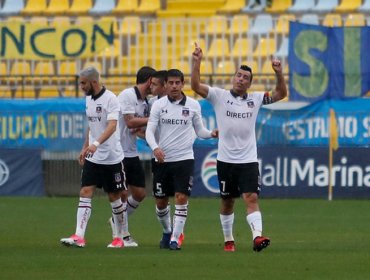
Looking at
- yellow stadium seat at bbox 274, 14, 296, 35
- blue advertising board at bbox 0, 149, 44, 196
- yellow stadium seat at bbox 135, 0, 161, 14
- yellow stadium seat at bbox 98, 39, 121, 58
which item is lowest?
blue advertising board at bbox 0, 149, 44, 196

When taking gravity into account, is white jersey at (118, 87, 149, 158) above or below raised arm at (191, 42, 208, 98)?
below

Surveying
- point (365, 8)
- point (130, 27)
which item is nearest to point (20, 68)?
point (130, 27)

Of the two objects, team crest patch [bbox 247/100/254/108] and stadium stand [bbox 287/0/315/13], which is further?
stadium stand [bbox 287/0/315/13]

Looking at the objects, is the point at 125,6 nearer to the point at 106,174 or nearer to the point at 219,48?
the point at 219,48

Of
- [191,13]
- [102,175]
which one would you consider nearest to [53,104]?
[191,13]

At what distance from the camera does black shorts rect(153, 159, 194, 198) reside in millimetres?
15609

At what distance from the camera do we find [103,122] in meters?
15.9

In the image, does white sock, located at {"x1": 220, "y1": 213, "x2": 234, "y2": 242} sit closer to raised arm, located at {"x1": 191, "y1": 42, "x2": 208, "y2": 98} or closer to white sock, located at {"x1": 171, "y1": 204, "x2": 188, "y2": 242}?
white sock, located at {"x1": 171, "y1": 204, "x2": 188, "y2": 242}

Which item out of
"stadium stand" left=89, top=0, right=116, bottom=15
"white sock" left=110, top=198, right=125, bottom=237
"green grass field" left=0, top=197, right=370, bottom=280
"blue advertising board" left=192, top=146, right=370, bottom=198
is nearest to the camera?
"green grass field" left=0, top=197, right=370, bottom=280

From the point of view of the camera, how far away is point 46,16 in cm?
3353

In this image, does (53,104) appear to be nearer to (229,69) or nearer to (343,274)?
(229,69)

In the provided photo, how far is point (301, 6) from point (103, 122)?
15593 millimetres

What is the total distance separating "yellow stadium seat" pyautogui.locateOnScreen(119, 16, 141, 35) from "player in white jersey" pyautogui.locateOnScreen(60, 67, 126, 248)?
1336 centimetres

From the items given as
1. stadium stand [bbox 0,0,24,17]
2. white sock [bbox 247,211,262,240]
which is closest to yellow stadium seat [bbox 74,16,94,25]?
stadium stand [bbox 0,0,24,17]
